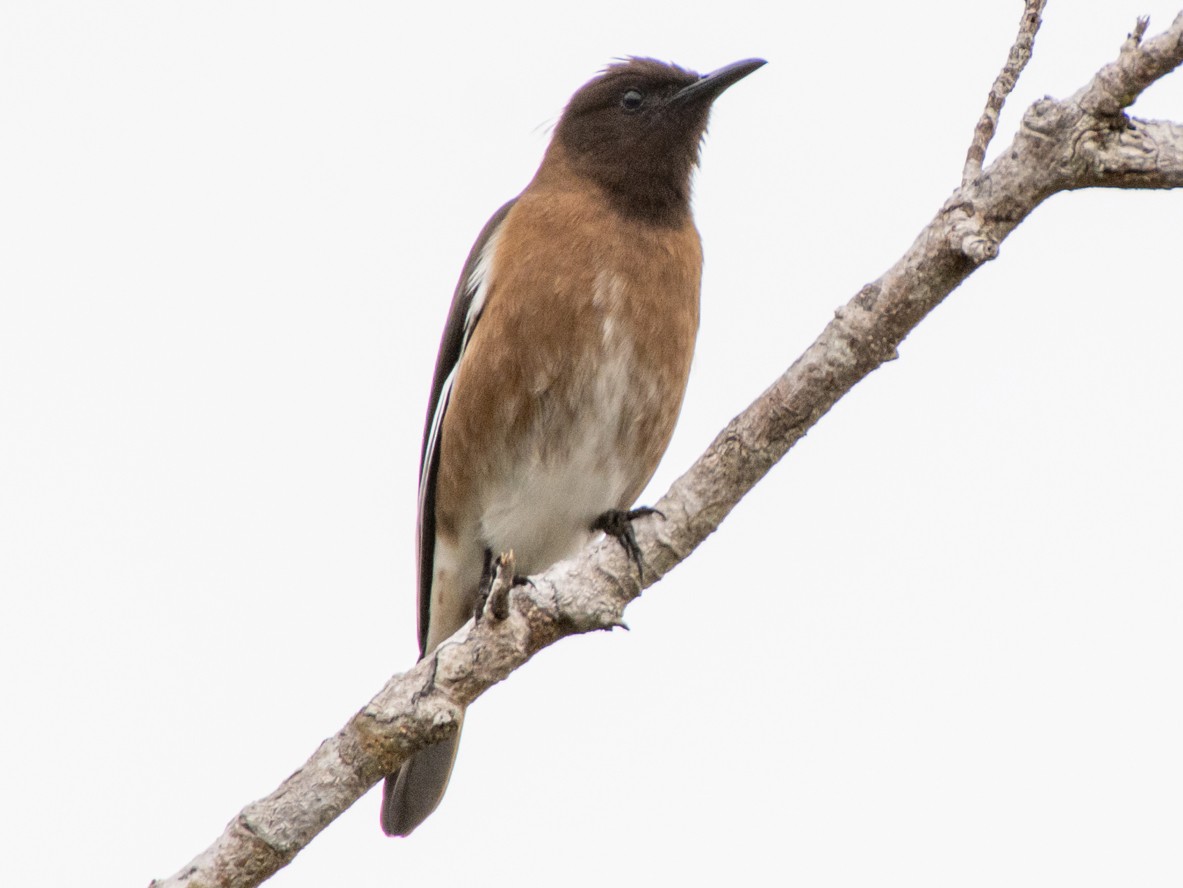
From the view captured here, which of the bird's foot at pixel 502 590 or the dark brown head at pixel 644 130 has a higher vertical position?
the dark brown head at pixel 644 130

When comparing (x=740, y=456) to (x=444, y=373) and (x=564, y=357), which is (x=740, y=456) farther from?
(x=444, y=373)

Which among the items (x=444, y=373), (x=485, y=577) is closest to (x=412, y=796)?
(x=485, y=577)

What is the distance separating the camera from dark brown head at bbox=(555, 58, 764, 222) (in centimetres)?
689

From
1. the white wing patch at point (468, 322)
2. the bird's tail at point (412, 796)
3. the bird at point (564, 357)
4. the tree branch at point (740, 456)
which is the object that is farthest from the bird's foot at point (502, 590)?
the bird's tail at point (412, 796)

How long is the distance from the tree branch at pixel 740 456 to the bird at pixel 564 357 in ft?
6.10

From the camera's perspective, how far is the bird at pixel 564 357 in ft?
20.5

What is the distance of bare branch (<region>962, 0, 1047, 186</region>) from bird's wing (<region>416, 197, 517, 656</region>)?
3.00 metres

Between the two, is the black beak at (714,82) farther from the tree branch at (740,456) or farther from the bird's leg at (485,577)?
the tree branch at (740,456)

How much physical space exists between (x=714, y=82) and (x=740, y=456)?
331cm

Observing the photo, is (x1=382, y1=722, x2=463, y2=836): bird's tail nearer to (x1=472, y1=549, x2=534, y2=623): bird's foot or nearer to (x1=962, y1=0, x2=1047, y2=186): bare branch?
(x1=472, y1=549, x2=534, y2=623): bird's foot

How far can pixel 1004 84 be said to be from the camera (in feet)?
13.2

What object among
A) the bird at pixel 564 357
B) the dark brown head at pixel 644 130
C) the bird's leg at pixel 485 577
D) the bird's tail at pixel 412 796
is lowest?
the bird's tail at pixel 412 796

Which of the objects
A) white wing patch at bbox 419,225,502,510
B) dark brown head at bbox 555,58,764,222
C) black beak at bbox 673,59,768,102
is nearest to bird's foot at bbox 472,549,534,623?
white wing patch at bbox 419,225,502,510

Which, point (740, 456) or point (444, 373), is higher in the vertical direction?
point (444, 373)
